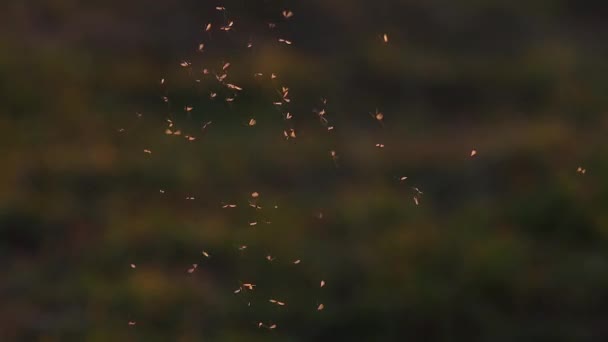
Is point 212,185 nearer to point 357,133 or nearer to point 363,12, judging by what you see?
point 357,133

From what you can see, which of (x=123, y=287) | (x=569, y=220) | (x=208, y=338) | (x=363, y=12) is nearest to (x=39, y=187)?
(x=123, y=287)

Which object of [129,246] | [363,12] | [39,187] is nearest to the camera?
[129,246]

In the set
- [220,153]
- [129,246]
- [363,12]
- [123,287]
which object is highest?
[363,12]

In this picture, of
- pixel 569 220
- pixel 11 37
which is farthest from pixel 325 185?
pixel 11 37

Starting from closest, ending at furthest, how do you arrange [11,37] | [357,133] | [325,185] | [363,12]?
1. [325,185]
2. [357,133]
3. [11,37]
4. [363,12]

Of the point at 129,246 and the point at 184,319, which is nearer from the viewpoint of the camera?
the point at 184,319

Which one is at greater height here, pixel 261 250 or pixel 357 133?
pixel 357 133
